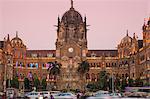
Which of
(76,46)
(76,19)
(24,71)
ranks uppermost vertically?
(76,19)

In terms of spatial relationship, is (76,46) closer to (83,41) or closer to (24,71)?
(83,41)

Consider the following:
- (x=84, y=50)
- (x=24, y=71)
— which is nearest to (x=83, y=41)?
(x=84, y=50)

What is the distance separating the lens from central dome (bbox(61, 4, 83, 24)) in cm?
12131

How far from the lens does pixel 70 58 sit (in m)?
116

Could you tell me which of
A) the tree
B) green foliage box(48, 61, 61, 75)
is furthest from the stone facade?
green foliage box(48, 61, 61, 75)

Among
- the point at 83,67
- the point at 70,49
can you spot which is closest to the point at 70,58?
the point at 70,49

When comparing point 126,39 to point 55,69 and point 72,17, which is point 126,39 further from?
point 55,69

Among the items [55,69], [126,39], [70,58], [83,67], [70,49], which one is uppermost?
[126,39]

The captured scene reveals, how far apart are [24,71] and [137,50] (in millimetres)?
39027

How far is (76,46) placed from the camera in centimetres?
11631

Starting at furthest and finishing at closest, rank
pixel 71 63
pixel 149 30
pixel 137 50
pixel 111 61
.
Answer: pixel 111 61
pixel 71 63
pixel 137 50
pixel 149 30

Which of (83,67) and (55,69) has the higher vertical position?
(83,67)

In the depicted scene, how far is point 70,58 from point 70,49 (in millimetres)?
2802

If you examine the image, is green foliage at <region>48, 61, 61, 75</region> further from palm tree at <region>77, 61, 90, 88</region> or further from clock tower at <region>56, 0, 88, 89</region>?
palm tree at <region>77, 61, 90, 88</region>
